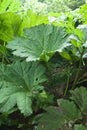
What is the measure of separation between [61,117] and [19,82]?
0.27 meters

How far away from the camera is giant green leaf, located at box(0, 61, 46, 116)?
1.19m

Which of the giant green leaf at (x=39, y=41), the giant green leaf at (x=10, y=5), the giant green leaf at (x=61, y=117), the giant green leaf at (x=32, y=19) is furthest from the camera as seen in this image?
the giant green leaf at (x=10, y=5)

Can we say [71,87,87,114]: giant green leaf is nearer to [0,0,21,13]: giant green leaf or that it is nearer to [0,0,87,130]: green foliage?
[0,0,87,130]: green foliage

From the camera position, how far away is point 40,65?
131 centimetres

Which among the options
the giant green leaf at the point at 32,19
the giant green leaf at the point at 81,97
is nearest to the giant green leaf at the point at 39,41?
the giant green leaf at the point at 32,19

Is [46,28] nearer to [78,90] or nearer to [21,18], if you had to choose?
[21,18]

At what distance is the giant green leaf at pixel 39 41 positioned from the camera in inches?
51.8

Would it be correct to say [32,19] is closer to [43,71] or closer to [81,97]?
[43,71]

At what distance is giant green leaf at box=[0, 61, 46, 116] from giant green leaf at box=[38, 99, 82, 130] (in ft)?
0.36

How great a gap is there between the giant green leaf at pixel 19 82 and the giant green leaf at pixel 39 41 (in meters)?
0.07

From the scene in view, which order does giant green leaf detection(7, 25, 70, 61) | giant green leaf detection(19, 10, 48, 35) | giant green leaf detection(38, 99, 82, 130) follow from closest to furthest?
giant green leaf detection(38, 99, 82, 130) → giant green leaf detection(7, 25, 70, 61) → giant green leaf detection(19, 10, 48, 35)

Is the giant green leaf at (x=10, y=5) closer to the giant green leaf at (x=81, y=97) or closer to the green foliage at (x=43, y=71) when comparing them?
the green foliage at (x=43, y=71)

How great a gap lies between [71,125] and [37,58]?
1.11 feet

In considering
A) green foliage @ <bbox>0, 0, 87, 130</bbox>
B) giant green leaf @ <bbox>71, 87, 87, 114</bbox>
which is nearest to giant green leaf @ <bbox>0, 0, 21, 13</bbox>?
green foliage @ <bbox>0, 0, 87, 130</bbox>
